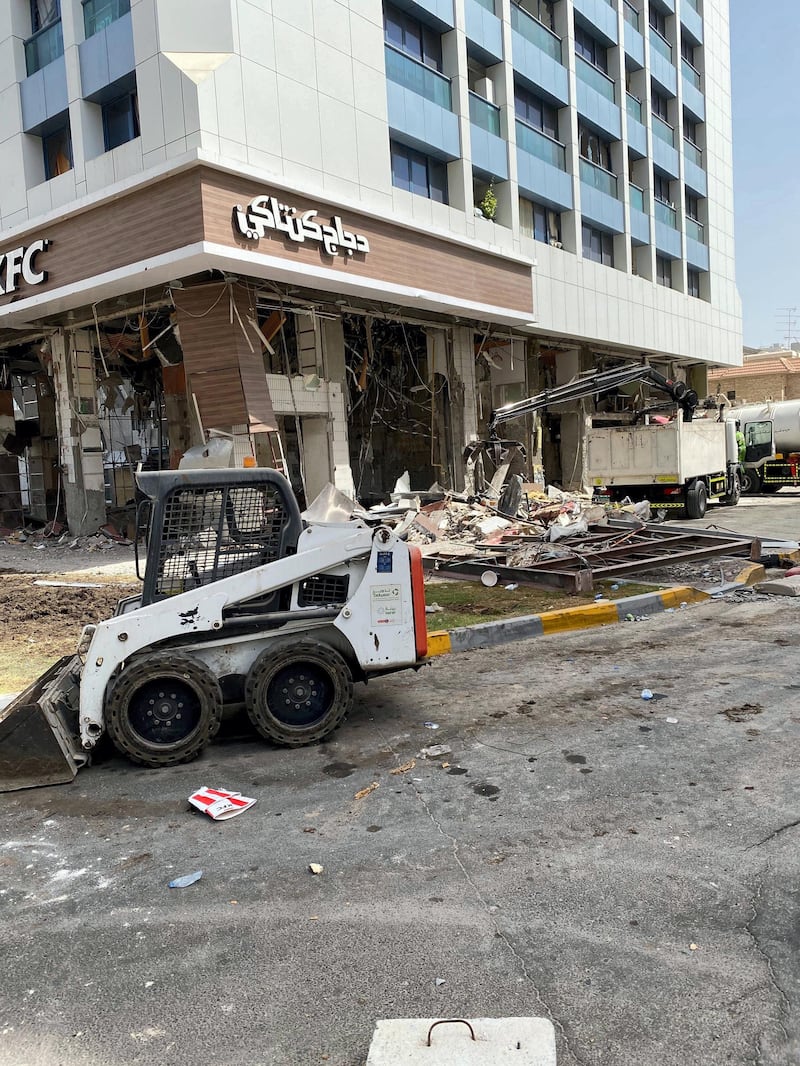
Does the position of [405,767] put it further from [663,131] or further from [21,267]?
[663,131]

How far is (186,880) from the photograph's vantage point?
3.47 metres

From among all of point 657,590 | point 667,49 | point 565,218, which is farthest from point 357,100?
point 667,49

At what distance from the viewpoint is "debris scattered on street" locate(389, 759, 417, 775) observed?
467cm

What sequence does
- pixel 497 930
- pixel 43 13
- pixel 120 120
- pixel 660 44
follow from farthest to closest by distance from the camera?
1. pixel 660 44
2. pixel 43 13
3. pixel 120 120
4. pixel 497 930

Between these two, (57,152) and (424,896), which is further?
(57,152)

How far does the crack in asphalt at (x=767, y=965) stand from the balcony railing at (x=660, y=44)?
3387 centimetres

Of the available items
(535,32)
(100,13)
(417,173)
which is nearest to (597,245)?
(535,32)

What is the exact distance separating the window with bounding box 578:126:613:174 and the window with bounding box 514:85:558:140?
1.48 metres

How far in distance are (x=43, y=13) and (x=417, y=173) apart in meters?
8.78

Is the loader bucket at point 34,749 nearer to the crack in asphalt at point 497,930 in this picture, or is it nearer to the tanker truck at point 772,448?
the crack in asphalt at point 497,930

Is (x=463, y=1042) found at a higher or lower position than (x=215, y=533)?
lower

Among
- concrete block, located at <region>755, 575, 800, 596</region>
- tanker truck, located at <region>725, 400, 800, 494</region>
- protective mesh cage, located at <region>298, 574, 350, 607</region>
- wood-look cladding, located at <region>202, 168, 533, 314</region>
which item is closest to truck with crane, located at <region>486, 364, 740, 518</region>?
wood-look cladding, located at <region>202, 168, 533, 314</region>

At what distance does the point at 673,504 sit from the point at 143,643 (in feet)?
59.6

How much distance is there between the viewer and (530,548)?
476 inches
